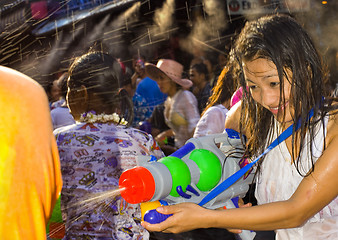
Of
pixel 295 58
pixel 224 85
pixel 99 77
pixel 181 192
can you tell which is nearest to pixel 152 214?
pixel 181 192

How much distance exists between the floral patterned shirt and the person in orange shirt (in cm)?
141

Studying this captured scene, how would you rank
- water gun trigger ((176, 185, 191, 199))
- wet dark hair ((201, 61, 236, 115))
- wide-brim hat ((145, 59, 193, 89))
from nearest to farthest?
water gun trigger ((176, 185, 191, 199))
wet dark hair ((201, 61, 236, 115))
wide-brim hat ((145, 59, 193, 89))

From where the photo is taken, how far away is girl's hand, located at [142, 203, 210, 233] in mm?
1372

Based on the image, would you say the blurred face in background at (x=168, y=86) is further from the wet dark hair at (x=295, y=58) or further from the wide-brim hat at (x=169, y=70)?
the wet dark hair at (x=295, y=58)

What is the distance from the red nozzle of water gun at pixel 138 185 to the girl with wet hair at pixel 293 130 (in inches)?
3.9

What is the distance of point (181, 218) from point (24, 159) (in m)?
0.79

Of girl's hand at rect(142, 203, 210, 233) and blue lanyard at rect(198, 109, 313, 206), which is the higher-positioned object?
blue lanyard at rect(198, 109, 313, 206)

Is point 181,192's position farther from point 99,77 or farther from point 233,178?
point 99,77

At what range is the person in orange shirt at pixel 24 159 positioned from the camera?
676 millimetres

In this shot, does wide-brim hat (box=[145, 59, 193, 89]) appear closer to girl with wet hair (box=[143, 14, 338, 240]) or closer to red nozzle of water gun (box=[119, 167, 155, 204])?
girl with wet hair (box=[143, 14, 338, 240])

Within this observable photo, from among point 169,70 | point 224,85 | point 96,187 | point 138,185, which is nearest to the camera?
point 138,185

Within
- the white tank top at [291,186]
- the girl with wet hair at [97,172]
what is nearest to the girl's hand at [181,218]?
the white tank top at [291,186]

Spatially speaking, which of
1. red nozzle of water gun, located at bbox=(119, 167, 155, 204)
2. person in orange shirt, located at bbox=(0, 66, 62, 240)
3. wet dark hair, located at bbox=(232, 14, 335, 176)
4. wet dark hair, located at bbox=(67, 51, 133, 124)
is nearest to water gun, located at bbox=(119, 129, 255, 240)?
red nozzle of water gun, located at bbox=(119, 167, 155, 204)

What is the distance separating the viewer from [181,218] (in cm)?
139
